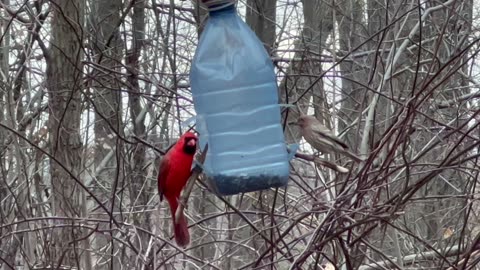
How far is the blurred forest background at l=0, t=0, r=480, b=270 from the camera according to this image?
169 inches

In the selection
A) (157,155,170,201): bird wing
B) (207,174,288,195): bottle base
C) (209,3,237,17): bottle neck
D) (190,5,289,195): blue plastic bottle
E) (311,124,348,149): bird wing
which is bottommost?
(207,174,288,195): bottle base

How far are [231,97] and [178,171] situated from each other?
399 mm

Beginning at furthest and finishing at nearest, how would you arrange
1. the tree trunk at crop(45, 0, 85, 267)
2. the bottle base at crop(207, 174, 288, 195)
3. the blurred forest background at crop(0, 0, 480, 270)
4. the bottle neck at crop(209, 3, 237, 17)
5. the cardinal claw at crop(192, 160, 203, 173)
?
the tree trunk at crop(45, 0, 85, 267) < the blurred forest background at crop(0, 0, 480, 270) < the bottle neck at crop(209, 3, 237, 17) < the bottle base at crop(207, 174, 288, 195) < the cardinal claw at crop(192, 160, 203, 173)

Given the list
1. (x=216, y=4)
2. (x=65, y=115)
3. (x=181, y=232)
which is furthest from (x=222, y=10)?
(x=65, y=115)

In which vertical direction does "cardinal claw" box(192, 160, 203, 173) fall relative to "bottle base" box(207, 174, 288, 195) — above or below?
above

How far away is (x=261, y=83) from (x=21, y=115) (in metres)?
3.85

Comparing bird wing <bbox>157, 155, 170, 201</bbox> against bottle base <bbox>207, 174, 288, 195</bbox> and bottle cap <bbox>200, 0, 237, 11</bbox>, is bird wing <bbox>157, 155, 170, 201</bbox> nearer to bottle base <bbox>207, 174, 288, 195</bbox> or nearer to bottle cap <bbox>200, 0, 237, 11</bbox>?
bottle base <bbox>207, 174, 288, 195</bbox>

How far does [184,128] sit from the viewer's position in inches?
229

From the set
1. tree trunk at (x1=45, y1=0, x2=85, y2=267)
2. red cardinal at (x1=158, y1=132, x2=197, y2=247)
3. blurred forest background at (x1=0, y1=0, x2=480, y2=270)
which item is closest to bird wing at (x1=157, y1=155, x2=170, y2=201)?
red cardinal at (x1=158, y1=132, x2=197, y2=247)

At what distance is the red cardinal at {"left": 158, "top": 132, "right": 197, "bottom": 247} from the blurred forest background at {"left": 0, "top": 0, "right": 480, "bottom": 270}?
0.90ft

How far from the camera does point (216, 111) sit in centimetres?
368

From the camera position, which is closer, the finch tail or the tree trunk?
the finch tail

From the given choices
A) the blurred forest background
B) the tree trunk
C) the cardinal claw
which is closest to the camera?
the cardinal claw

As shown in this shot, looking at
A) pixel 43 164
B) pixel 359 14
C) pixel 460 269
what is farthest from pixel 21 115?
pixel 460 269
